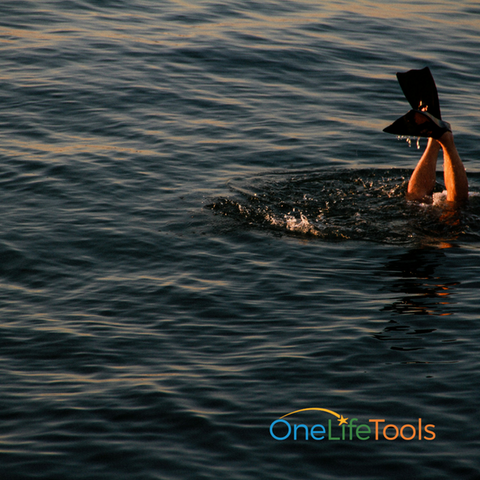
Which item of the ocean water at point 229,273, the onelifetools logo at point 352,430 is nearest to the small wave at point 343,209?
the ocean water at point 229,273

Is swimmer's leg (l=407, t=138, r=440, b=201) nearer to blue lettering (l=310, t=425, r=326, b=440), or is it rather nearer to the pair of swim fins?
the pair of swim fins

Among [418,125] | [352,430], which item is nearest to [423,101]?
[418,125]

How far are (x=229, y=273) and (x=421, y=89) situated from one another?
3.84 metres

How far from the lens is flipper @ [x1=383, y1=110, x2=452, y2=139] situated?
894cm

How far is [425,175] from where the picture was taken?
10078 mm

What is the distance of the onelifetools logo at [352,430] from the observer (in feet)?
18.4

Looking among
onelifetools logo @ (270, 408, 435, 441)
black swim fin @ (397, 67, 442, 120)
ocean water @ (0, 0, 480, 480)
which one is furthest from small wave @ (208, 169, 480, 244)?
onelifetools logo @ (270, 408, 435, 441)

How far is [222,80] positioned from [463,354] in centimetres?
1131

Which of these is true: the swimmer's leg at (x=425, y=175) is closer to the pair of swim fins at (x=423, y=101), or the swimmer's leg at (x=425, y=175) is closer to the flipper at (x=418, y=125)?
the pair of swim fins at (x=423, y=101)

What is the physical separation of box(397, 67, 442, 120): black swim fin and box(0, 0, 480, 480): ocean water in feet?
4.61

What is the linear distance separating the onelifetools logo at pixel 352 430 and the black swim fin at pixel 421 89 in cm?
528

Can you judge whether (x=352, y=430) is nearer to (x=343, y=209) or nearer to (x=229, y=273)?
(x=229, y=273)

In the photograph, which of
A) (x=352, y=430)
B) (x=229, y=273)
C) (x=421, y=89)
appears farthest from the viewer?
(x=421, y=89)

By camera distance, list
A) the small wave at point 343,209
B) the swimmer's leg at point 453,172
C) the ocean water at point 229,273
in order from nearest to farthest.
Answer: the ocean water at point 229,273, the swimmer's leg at point 453,172, the small wave at point 343,209
